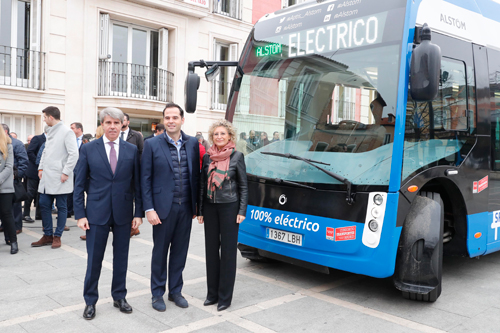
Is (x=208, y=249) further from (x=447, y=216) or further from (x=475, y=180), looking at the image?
(x=475, y=180)

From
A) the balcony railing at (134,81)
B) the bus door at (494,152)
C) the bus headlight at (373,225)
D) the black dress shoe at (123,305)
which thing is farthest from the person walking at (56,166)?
the balcony railing at (134,81)

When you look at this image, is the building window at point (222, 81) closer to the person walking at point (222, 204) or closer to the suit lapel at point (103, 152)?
the person walking at point (222, 204)

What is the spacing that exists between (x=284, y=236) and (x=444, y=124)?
80.0 inches

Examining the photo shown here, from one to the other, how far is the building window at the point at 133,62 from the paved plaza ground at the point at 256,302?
356 inches

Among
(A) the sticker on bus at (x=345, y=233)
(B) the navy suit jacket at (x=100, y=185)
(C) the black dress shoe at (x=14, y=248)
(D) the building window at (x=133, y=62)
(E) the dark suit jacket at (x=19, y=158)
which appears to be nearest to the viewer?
(B) the navy suit jacket at (x=100, y=185)

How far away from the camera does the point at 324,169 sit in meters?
4.50

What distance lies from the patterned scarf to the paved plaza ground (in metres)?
1.15

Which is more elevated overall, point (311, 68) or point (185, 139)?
point (311, 68)

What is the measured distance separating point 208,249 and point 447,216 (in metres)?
2.78

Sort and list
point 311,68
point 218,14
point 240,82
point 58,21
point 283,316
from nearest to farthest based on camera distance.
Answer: point 283,316 < point 311,68 < point 240,82 < point 58,21 < point 218,14

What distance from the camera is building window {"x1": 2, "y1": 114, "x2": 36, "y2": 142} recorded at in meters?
12.5

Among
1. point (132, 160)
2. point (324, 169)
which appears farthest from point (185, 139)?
point (324, 169)

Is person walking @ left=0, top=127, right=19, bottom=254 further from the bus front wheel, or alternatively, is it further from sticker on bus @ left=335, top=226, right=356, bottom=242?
the bus front wheel

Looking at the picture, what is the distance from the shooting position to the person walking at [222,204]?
4.20 metres
